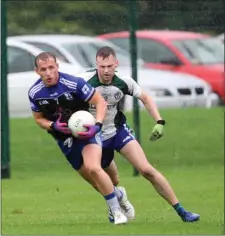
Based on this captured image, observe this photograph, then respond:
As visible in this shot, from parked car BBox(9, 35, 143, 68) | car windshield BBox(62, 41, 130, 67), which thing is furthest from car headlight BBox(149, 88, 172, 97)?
car windshield BBox(62, 41, 130, 67)

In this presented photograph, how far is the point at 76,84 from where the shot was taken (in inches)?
380

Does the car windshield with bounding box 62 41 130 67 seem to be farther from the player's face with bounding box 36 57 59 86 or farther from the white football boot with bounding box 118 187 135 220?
the player's face with bounding box 36 57 59 86

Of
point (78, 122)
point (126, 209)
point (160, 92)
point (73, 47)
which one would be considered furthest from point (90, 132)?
point (160, 92)

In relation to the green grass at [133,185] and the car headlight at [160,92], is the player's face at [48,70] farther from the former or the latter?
the car headlight at [160,92]

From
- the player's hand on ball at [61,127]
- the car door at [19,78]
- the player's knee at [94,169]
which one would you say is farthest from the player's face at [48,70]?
the car door at [19,78]

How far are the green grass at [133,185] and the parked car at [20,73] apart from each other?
0.44 meters

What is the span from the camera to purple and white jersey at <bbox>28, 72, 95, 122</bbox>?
966 cm

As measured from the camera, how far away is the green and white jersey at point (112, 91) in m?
10.1

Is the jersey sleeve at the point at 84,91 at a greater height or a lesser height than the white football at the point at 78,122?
greater

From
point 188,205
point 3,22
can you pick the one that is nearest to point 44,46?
point 3,22

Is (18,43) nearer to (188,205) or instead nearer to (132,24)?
(132,24)

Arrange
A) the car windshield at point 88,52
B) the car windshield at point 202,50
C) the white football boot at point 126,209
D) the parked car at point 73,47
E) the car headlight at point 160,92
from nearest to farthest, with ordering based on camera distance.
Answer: the white football boot at point 126,209, the car windshield at point 88,52, the parked car at point 73,47, the car headlight at point 160,92, the car windshield at point 202,50

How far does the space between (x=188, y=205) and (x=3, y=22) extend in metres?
4.26

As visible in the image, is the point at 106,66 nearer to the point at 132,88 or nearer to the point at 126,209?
the point at 132,88
